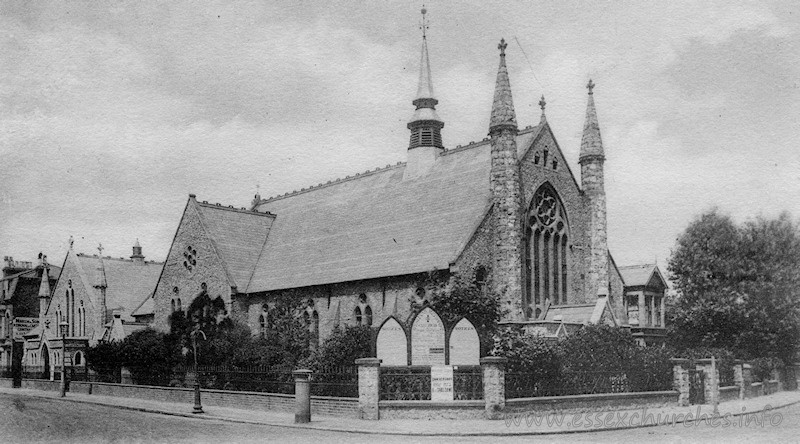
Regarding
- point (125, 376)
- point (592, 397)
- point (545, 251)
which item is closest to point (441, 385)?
point (592, 397)

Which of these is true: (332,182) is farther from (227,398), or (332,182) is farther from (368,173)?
(227,398)

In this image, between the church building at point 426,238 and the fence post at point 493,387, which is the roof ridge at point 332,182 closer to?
the church building at point 426,238

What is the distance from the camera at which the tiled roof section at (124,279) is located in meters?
65.3

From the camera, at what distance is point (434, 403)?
25.5m

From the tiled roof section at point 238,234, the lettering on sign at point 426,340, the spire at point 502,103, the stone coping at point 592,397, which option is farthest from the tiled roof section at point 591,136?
the tiled roof section at point 238,234

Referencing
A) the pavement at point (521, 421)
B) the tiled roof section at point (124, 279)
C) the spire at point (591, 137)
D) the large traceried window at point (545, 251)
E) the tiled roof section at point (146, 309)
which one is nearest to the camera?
the pavement at point (521, 421)

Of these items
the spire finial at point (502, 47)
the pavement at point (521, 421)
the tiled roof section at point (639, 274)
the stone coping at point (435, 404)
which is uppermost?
the spire finial at point (502, 47)

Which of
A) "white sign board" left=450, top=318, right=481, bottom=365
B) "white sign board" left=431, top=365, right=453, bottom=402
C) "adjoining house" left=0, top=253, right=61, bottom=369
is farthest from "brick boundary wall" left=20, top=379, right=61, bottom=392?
"white sign board" left=431, top=365, right=453, bottom=402

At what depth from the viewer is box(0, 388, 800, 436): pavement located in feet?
75.6

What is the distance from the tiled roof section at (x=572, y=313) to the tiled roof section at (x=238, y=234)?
18.4m

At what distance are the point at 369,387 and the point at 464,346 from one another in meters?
3.58

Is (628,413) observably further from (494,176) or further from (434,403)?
(494,176)

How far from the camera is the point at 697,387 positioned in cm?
3344

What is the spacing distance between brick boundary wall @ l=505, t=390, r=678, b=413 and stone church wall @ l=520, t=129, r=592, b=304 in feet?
33.7
